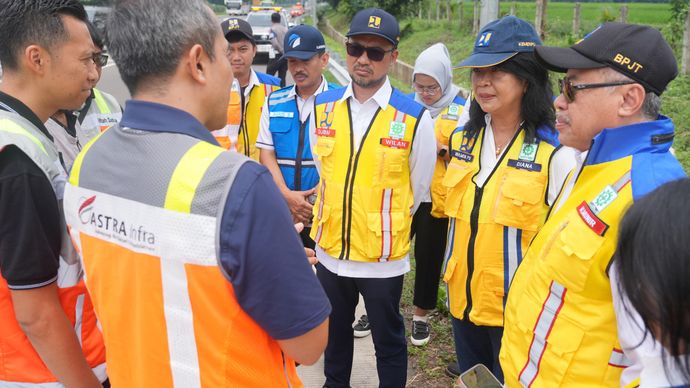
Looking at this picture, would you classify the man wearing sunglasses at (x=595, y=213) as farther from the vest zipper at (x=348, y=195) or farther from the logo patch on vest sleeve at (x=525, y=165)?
the vest zipper at (x=348, y=195)

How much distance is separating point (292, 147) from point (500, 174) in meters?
1.57

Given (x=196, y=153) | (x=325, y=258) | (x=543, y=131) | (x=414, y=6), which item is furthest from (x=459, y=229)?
(x=414, y=6)

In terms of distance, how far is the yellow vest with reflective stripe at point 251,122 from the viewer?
13.6 feet

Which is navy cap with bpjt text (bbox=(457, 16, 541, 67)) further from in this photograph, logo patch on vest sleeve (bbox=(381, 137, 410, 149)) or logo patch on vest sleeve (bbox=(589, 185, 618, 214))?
logo patch on vest sleeve (bbox=(589, 185, 618, 214))

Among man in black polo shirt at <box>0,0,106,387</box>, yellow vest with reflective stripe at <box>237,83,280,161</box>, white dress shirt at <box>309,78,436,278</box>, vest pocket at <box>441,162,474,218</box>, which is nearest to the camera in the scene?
man in black polo shirt at <box>0,0,106,387</box>

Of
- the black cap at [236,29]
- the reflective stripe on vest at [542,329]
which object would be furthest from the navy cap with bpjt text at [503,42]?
the black cap at [236,29]

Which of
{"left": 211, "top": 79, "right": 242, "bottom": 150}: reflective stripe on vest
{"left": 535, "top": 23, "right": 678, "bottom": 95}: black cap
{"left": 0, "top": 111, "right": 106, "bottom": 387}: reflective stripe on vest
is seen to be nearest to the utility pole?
{"left": 211, "top": 79, "right": 242, "bottom": 150}: reflective stripe on vest

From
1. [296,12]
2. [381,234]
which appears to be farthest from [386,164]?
[296,12]

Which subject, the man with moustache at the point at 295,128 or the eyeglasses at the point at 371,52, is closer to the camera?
the eyeglasses at the point at 371,52

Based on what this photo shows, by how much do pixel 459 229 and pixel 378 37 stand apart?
3.74ft

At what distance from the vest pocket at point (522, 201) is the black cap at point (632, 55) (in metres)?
0.67

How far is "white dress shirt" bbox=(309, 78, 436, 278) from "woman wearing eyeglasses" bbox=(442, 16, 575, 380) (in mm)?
246

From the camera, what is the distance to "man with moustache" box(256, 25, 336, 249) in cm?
348

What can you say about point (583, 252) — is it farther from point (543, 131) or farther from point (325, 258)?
point (325, 258)
